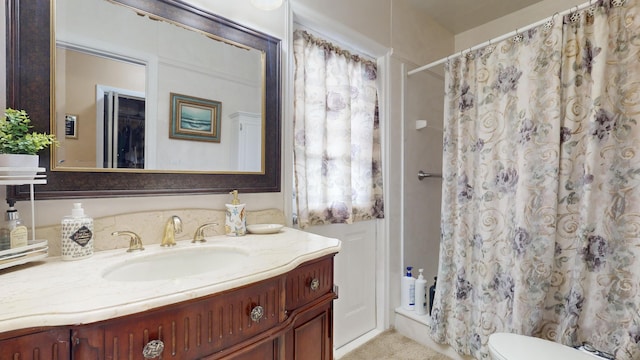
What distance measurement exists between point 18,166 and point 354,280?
5.74 feet

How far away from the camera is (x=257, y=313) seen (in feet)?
2.60

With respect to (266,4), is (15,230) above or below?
below

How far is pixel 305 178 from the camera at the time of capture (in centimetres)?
169

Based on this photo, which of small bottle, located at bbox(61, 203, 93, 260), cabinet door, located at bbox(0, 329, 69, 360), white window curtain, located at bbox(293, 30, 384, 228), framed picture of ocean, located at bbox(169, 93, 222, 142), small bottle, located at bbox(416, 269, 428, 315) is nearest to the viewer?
cabinet door, located at bbox(0, 329, 69, 360)

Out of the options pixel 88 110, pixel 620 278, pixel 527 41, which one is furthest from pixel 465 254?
pixel 88 110

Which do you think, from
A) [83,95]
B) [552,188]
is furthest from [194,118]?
[552,188]

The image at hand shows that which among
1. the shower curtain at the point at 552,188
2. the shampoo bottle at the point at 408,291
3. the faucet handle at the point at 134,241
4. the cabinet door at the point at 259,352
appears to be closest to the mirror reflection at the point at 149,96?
the faucet handle at the point at 134,241

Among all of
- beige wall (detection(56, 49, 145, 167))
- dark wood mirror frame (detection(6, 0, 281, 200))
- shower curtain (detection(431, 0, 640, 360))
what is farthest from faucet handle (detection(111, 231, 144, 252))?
shower curtain (detection(431, 0, 640, 360))

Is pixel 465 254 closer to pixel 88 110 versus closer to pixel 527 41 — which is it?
pixel 527 41

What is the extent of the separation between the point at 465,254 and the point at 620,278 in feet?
2.13

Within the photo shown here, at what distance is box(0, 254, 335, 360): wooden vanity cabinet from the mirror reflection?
24.3 inches

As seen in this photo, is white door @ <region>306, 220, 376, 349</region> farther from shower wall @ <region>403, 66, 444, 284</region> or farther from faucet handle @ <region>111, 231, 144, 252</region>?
faucet handle @ <region>111, 231, 144, 252</region>

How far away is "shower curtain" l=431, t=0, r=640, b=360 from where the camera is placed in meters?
1.32

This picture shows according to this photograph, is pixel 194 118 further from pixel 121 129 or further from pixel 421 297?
pixel 421 297
